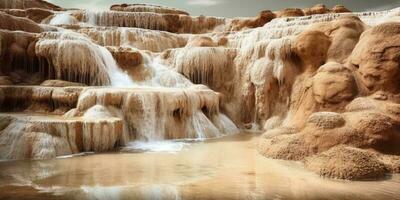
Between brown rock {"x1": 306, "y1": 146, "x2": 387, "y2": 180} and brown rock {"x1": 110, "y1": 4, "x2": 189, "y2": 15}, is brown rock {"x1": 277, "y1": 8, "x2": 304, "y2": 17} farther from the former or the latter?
brown rock {"x1": 306, "y1": 146, "x2": 387, "y2": 180}

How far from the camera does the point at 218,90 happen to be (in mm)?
14883

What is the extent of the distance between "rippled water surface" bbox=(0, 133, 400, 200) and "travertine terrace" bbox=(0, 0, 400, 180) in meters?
0.54

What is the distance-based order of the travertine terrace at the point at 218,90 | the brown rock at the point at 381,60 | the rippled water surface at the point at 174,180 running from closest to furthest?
the rippled water surface at the point at 174,180 < the travertine terrace at the point at 218,90 < the brown rock at the point at 381,60

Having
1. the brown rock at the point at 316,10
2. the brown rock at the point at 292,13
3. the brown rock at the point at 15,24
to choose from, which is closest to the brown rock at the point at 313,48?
the brown rock at the point at 292,13

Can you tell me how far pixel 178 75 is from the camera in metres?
14.6

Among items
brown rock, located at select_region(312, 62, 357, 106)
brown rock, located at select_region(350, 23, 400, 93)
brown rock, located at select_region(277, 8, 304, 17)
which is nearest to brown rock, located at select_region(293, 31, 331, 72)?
brown rock, located at select_region(312, 62, 357, 106)

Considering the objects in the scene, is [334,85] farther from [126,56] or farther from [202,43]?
[126,56]

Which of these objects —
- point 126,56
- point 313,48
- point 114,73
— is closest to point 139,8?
point 126,56

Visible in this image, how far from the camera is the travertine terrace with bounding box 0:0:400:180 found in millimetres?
8180

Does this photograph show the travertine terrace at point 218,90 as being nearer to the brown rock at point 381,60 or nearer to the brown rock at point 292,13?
the brown rock at point 381,60

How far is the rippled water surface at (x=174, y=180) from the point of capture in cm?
567

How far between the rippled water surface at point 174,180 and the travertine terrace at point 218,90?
54 centimetres

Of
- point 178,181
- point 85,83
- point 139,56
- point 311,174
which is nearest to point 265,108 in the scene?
point 139,56

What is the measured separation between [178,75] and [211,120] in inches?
102
